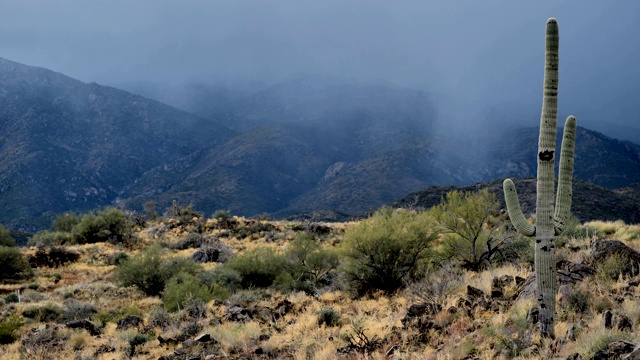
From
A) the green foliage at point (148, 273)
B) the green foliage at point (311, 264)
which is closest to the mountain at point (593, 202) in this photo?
the green foliage at point (311, 264)

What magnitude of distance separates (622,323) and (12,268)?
26.3 metres

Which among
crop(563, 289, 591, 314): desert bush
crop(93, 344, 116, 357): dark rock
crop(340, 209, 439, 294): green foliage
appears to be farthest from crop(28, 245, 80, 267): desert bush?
crop(563, 289, 591, 314): desert bush

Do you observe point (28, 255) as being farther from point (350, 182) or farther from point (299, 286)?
point (350, 182)

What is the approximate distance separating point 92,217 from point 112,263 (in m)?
12.1

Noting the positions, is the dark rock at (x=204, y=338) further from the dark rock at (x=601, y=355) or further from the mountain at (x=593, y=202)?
the mountain at (x=593, y=202)

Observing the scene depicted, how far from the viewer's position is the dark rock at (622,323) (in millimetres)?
5836

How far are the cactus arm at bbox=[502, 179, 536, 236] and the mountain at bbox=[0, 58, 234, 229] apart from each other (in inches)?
3633

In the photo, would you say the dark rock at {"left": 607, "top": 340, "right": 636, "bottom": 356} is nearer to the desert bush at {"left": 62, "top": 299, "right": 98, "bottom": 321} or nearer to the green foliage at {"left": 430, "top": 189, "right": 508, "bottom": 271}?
the green foliage at {"left": 430, "top": 189, "right": 508, "bottom": 271}

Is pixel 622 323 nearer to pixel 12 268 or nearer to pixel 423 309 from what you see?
pixel 423 309

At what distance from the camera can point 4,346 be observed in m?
11.4

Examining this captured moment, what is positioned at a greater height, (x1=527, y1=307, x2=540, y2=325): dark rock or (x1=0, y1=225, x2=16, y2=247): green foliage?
(x1=527, y1=307, x2=540, y2=325): dark rock

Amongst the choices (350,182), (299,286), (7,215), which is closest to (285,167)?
(350,182)

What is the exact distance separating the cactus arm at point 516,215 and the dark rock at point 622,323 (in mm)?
1574

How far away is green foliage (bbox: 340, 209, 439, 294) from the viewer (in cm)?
1427
